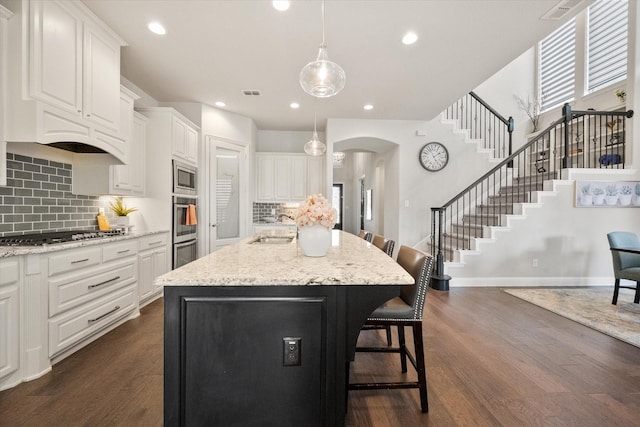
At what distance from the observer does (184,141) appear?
14.2 ft

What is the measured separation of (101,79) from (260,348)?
2914mm

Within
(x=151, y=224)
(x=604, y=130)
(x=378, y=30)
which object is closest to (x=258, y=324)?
(x=378, y=30)

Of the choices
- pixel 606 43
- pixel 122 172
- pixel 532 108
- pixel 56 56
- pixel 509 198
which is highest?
pixel 606 43

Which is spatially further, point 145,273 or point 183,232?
point 183,232

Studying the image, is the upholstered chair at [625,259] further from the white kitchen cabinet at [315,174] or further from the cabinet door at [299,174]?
the cabinet door at [299,174]

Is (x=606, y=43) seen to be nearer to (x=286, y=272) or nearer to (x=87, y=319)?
(x=286, y=272)

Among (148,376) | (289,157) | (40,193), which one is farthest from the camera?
(289,157)

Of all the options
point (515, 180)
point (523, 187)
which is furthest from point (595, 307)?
point (515, 180)

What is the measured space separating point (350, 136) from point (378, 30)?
287 cm

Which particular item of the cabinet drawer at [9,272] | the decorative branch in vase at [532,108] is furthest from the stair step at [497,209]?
the cabinet drawer at [9,272]

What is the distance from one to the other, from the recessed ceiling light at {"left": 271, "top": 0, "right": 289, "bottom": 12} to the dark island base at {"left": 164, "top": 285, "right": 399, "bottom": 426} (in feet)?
7.98

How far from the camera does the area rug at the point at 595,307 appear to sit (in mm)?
2928

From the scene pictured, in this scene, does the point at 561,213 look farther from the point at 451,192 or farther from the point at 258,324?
the point at 258,324

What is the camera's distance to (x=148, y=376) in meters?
2.09
